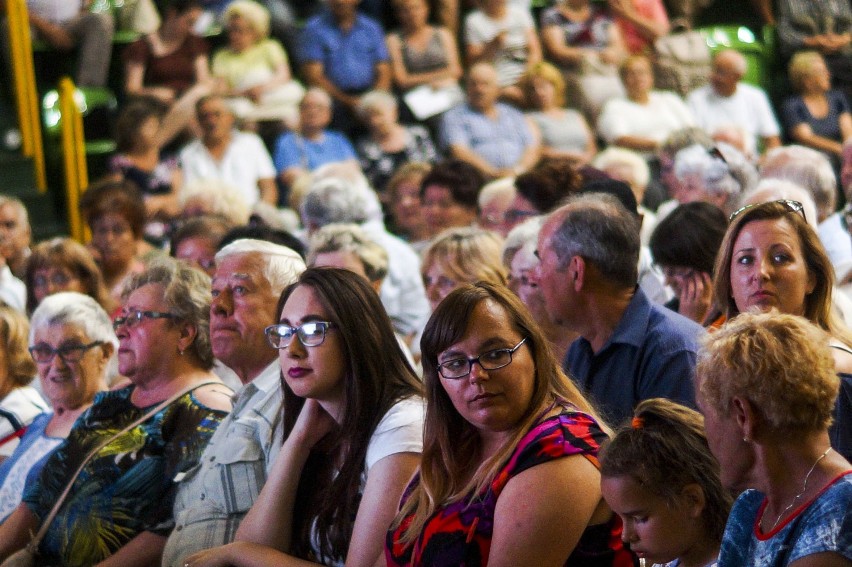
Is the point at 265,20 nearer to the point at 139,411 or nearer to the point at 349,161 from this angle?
the point at 349,161

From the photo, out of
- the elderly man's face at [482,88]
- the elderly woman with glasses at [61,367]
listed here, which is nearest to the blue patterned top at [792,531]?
the elderly woman with glasses at [61,367]

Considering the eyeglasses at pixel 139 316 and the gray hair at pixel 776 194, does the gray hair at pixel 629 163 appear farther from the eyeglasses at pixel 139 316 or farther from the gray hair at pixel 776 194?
the eyeglasses at pixel 139 316

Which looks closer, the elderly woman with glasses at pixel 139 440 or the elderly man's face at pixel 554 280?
the elderly man's face at pixel 554 280

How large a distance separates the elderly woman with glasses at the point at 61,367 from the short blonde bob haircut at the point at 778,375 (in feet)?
8.99

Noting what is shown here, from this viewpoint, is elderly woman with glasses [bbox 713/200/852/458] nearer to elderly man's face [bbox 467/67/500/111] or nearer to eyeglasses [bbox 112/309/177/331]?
eyeglasses [bbox 112/309/177/331]

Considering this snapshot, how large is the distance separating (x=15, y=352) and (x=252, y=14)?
453 cm

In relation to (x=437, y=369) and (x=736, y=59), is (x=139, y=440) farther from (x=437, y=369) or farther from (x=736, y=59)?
(x=736, y=59)

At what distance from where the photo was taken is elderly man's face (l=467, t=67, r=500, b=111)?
8680 mm

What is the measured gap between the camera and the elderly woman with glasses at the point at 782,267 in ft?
11.3

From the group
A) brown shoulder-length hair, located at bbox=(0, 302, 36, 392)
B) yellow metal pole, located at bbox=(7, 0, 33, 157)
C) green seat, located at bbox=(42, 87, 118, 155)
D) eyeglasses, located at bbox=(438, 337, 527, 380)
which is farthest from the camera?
green seat, located at bbox=(42, 87, 118, 155)

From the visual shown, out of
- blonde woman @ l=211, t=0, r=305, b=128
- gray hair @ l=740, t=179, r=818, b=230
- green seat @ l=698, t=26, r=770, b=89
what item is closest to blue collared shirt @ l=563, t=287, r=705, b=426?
gray hair @ l=740, t=179, r=818, b=230

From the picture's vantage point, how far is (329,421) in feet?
11.6

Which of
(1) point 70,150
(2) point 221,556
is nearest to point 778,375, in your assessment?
(2) point 221,556

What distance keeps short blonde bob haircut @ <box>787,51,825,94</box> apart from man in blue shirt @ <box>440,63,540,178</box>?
1983mm
